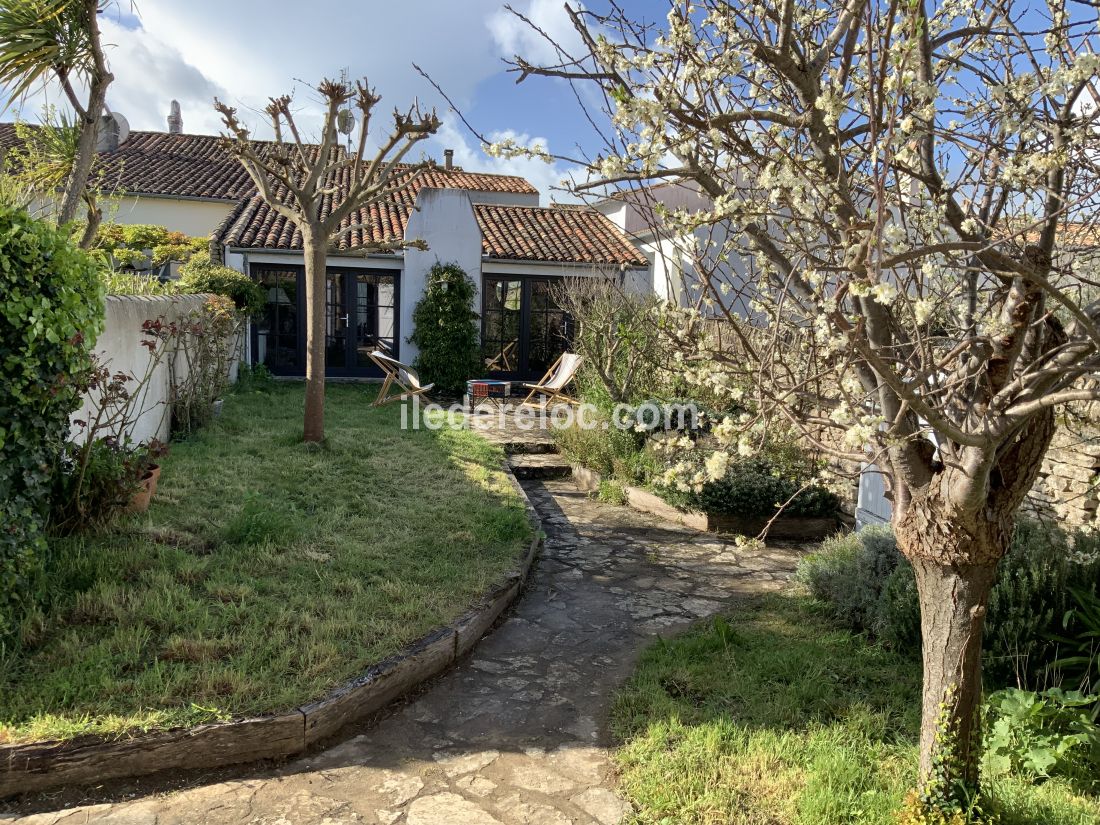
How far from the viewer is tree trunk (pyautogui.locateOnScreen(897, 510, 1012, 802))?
266 centimetres

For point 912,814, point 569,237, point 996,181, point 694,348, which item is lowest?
point 912,814

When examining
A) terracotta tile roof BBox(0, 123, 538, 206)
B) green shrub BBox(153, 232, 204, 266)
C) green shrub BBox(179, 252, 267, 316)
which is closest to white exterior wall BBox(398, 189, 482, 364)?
terracotta tile roof BBox(0, 123, 538, 206)

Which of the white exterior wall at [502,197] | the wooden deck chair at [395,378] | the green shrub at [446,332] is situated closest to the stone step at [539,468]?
the wooden deck chair at [395,378]

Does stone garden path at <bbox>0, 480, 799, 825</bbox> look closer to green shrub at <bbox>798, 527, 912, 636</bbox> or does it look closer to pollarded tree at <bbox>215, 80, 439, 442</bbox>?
green shrub at <bbox>798, 527, 912, 636</bbox>

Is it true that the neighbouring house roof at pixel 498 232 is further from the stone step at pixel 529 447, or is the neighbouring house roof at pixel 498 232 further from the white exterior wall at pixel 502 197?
the stone step at pixel 529 447

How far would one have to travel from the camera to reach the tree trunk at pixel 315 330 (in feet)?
27.1

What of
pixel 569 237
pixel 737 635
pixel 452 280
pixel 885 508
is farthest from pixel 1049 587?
pixel 569 237

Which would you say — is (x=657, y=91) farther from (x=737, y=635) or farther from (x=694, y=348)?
(x=737, y=635)

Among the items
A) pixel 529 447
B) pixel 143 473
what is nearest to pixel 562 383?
pixel 529 447

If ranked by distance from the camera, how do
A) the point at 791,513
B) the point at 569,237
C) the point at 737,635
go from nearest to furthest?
the point at 737,635
the point at 791,513
the point at 569,237

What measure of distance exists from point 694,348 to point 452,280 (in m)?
12.8

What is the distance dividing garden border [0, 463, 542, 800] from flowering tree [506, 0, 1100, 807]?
7.13 feet

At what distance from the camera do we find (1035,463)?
263 cm

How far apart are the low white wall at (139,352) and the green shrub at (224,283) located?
3906mm
